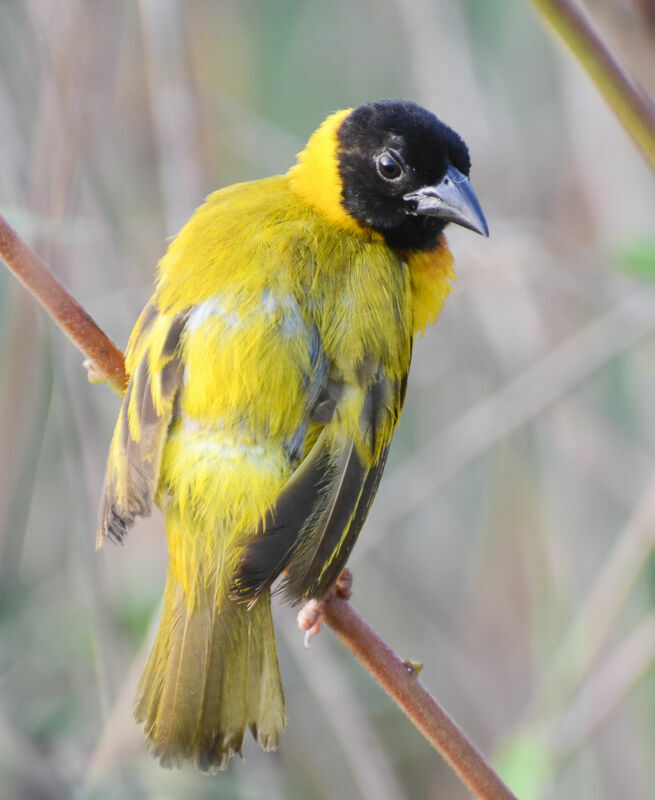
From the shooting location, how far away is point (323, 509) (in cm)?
199

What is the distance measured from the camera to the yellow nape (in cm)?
251

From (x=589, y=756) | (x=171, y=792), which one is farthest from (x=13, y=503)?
(x=589, y=756)

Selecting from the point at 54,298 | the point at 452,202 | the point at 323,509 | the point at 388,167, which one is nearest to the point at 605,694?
the point at 323,509

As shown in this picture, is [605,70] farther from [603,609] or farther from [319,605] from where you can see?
[603,609]

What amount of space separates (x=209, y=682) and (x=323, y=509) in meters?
0.39

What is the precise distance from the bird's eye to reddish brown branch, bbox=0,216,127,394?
1.03 m

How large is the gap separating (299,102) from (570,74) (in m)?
1.37

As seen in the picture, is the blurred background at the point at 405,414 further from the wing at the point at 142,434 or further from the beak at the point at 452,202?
the wing at the point at 142,434

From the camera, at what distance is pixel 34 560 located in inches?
133

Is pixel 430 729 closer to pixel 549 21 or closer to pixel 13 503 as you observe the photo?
pixel 549 21

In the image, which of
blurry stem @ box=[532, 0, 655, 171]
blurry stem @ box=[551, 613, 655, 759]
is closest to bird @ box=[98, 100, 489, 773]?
blurry stem @ box=[532, 0, 655, 171]

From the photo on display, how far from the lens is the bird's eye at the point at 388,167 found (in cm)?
265

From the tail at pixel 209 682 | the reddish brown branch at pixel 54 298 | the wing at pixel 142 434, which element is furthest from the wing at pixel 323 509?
the reddish brown branch at pixel 54 298

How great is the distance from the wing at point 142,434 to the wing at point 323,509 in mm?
262
